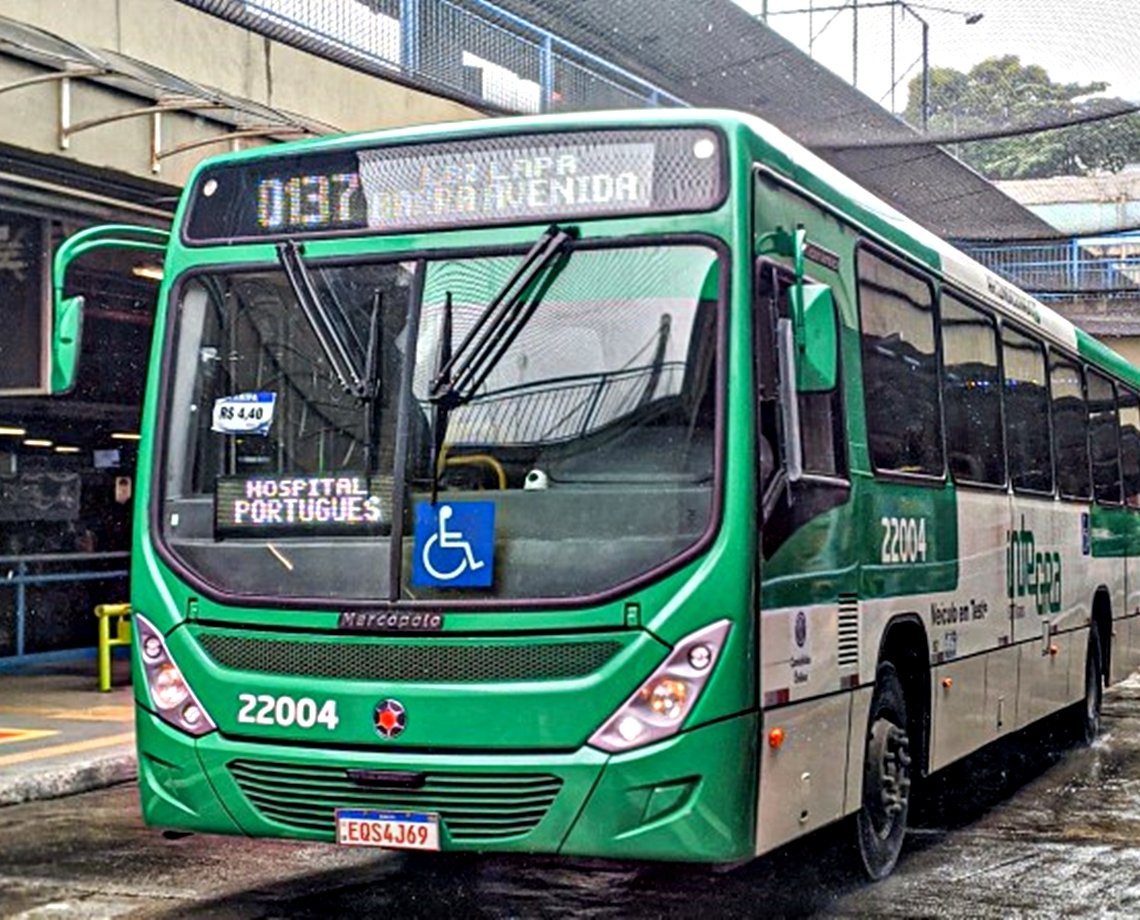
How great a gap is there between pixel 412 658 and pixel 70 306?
6.79ft

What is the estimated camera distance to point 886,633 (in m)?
8.59

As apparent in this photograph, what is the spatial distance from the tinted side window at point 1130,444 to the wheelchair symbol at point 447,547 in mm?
10121

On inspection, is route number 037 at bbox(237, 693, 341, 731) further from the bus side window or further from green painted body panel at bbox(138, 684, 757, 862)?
the bus side window

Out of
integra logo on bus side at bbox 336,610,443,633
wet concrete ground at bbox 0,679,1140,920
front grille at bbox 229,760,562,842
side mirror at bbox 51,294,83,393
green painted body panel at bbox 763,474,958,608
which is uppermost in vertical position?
side mirror at bbox 51,294,83,393

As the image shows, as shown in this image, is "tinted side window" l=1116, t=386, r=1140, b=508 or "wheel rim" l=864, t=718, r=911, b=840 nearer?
"wheel rim" l=864, t=718, r=911, b=840

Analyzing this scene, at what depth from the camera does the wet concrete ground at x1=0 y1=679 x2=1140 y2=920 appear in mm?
7867

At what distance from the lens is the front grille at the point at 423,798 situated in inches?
267

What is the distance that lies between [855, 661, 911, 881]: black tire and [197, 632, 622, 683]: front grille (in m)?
2.08

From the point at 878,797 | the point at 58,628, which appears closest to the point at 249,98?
the point at 58,628

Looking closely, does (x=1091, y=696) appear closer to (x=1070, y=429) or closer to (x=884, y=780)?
(x=1070, y=429)

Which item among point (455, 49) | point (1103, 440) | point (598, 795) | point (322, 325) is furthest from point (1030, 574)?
point (455, 49)

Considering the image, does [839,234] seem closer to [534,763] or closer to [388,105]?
[534,763]

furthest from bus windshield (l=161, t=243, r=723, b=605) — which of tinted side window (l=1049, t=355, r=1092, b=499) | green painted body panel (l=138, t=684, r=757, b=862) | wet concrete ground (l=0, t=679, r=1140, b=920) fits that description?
tinted side window (l=1049, t=355, r=1092, b=499)

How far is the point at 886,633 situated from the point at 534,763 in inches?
94.2
